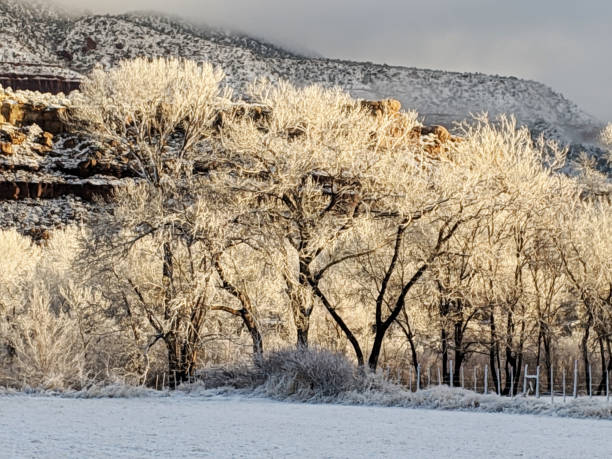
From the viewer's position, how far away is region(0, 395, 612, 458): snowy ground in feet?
24.5

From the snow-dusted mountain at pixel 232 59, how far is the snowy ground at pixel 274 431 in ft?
239

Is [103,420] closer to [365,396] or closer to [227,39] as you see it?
[365,396]

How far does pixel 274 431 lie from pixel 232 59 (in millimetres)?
87870

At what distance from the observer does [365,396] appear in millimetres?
12602

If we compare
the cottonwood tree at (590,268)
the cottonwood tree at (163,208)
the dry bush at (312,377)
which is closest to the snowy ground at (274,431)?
the dry bush at (312,377)

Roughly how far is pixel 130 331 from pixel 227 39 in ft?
280

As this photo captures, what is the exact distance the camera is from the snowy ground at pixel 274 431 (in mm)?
7457

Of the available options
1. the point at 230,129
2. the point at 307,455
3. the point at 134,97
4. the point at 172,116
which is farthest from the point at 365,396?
the point at 134,97

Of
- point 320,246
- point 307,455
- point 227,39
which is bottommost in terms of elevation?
point 307,455

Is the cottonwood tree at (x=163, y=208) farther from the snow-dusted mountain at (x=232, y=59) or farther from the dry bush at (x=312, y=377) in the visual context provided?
the snow-dusted mountain at (x=232, y=59)

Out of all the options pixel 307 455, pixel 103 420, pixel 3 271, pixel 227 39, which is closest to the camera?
pixel 307 455

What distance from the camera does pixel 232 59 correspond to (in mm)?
93375

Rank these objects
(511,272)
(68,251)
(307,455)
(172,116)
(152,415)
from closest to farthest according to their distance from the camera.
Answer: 1. (307,455)
2. (152,415)
3. (172,116)
4. (511,272)
5. (68,251)

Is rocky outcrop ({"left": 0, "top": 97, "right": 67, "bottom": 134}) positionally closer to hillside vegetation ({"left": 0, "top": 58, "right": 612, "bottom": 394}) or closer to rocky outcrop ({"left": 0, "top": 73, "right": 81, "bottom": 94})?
rocky outcrop ({"left": 0, "top": 73, "right": 81, "bottom": 94})
